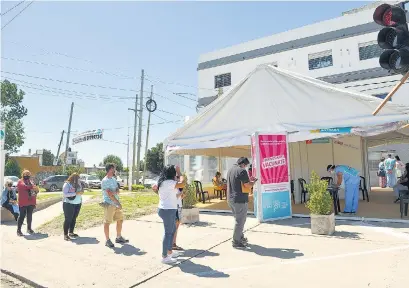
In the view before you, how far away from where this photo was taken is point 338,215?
8992 millimetres

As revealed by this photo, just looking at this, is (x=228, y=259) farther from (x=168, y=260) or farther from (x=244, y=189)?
(x=244, y=189)

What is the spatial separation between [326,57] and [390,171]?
11084mm

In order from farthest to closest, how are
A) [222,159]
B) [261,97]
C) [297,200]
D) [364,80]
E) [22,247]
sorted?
[364,80], [222,159], [297,200], [261,97], [22,247]

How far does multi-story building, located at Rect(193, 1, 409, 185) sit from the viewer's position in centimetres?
2191

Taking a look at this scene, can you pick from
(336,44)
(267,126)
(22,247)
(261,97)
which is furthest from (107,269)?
(336,44)

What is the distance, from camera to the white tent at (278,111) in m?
8.65

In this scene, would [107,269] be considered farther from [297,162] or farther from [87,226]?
[297,162]

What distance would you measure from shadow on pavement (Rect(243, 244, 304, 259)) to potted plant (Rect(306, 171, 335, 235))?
4.16 ft

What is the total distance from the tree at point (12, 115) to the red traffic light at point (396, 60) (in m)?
57.9

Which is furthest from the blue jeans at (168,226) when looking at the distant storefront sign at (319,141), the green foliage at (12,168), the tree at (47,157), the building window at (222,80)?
the tree at (47,157)

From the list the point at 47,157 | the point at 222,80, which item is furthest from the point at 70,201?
the point at 47,157

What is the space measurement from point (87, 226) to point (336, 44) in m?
22.0

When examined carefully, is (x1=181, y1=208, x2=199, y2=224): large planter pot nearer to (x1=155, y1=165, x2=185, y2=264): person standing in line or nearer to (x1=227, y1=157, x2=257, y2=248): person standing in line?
(x1=227, y1=157, x2=257, y2=248): person standing in line

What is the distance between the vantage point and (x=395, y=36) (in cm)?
426
